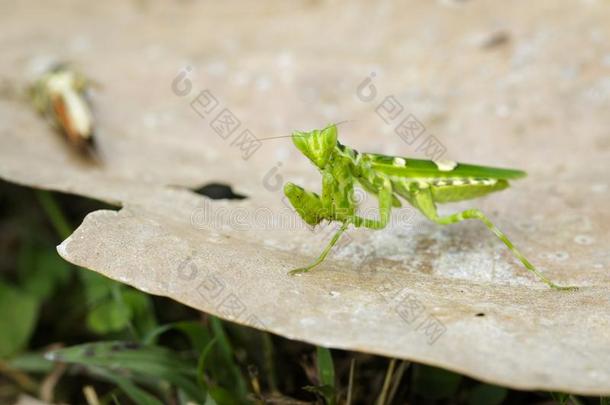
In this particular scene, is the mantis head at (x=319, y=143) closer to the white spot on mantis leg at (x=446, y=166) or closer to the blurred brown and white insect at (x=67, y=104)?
the white spot on mantis leg at (x=446, y=166)

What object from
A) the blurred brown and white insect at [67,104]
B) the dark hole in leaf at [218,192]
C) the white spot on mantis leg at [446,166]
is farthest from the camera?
the blurred brown and white insect at [67,104]

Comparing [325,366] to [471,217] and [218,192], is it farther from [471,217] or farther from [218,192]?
[218,192]

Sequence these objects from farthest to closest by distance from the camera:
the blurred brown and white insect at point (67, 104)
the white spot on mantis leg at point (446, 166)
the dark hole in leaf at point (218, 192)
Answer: the blurred brown and white insect at point (67, 104)
the dark hole in leaf at point (218, 192)
the white spot on mantis leg at point (446, 166)

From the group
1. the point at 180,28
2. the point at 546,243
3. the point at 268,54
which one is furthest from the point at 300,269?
the point at 180,28

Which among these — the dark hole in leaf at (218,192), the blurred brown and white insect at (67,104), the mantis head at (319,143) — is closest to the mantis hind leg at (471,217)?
the mantis head at (319,143)

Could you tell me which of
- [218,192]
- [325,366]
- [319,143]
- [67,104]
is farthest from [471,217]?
[67,104]

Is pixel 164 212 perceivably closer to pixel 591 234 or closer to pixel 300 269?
pixel 300 269
